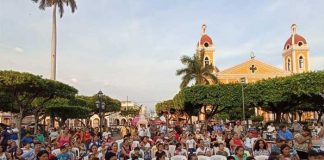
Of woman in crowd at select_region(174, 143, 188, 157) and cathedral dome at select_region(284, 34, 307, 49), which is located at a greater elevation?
cathedral dome at select_region(284, 34, 307, 49)

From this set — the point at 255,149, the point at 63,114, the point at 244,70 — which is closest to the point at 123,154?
the point at 255,149

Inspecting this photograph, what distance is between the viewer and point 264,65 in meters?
67.3

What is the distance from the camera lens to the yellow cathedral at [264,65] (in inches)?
2591

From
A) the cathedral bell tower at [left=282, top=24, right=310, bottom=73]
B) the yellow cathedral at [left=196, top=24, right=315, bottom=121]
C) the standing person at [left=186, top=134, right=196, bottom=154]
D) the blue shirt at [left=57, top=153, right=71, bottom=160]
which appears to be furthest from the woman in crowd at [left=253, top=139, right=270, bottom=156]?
the cathedral bell tower at [left=282, top=24, right=310, bottom=73]

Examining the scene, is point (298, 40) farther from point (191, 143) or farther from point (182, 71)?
point (191, 143)

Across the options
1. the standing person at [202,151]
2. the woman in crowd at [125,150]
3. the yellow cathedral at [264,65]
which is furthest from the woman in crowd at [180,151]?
the yellow cathedral at [264,65]

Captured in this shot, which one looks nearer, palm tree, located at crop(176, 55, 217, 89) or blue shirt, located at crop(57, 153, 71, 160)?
blue shirt, located at crop(57, 153, 71, 160)

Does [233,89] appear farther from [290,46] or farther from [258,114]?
[290,46]

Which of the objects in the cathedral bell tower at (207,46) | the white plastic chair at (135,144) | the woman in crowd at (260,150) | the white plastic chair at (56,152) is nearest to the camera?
the woman in crowd at (260,150)

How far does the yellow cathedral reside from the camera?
65812 mm

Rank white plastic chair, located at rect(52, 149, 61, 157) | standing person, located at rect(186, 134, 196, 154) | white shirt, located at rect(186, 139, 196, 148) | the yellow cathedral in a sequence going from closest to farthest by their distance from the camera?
white plastic chair, located at rect(52, 149, 61, 157), standing person, located at rect(186, 134, 196, 154), white shirt, located at rect(186, 139, 196, 148), the yellow cathedral

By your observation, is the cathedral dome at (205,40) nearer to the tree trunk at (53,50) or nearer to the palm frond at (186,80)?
the palm frond at (186,80)

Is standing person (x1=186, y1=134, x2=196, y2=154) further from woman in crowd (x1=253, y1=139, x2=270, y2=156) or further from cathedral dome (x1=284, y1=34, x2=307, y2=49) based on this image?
cathedral dome (x1=284, y1=34, x2=307, y2=49)

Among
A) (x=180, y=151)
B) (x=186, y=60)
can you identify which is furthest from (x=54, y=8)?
(x=180, y=151)
